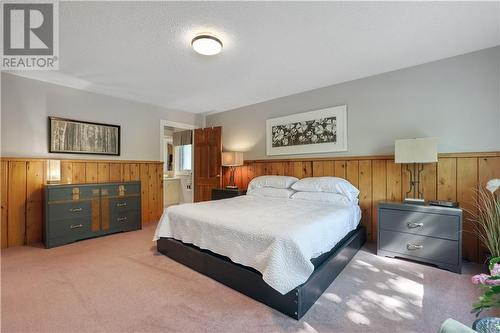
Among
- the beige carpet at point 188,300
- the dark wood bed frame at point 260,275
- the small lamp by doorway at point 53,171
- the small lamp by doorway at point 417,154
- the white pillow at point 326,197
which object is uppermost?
the small lamp by doorway at point 417,154

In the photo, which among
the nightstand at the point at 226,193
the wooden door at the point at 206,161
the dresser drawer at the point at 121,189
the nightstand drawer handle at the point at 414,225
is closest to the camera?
the nightstand drawer handle at the point at 414,225

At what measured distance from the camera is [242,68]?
2865 mm

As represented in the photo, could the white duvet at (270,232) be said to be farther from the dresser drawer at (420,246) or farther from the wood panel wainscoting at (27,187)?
the wood panel wainscoting at (27,187)

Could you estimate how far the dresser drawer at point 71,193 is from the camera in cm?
289

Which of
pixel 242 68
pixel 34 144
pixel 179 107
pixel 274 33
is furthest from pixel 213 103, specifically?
pixel 34 144

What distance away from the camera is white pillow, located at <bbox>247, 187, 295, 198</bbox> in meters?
3.29

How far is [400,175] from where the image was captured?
2.86m

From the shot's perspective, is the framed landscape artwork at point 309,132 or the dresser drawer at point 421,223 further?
the framed landscape artwork at point 309,132

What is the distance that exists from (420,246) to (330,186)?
111 centimetres

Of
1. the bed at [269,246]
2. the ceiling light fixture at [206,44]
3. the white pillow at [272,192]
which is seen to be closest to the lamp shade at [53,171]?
the bed at [269,246]

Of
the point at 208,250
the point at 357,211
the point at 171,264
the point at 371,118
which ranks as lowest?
the point at 171,264

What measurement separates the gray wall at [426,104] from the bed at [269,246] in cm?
121

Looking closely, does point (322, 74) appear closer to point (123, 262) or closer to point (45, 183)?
point (123, 262)

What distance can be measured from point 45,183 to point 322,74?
421cm
